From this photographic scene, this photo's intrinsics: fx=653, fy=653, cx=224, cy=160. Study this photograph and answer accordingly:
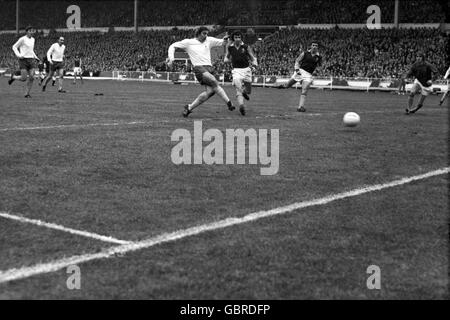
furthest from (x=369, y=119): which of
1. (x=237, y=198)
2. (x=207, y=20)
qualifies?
(x=207, y=20)

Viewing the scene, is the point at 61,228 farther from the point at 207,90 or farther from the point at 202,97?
the point at 207,90

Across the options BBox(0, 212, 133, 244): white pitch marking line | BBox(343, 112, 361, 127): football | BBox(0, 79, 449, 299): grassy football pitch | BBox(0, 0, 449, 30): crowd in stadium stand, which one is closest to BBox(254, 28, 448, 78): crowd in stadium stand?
BBox(0, 0, 449, 30): crowd in stadium stand

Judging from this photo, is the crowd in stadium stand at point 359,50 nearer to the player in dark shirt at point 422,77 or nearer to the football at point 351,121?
the player in dark shirt at point 422,77

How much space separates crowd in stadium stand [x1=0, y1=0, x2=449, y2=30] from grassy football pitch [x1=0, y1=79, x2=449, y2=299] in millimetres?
43334

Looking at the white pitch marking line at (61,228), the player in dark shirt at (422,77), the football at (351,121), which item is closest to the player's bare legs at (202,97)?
the football at (351,121)

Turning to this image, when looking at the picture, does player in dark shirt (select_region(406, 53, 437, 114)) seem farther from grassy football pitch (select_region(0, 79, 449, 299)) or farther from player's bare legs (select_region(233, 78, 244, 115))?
grassy football pitch (select_region(0, 79, 449, 299))

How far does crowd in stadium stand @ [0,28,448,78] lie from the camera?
42.2m

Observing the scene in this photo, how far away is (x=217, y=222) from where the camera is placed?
5.01 meters

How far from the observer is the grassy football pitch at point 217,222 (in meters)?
3.71

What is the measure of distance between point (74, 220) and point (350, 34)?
4564cm

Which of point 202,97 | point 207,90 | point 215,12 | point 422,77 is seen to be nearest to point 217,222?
point 202,97

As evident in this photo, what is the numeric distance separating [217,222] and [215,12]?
2255 inches

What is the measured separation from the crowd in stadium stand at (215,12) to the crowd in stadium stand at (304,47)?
9.33 ft

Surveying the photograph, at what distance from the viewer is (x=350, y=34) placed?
4831 cm
